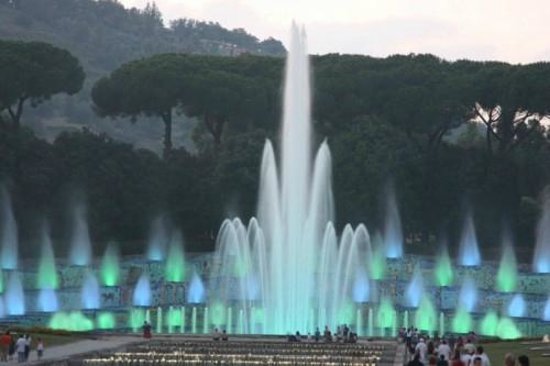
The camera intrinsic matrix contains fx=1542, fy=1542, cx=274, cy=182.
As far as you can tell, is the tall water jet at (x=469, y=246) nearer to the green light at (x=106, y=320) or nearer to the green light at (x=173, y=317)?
the green light at (x=173, y=317)

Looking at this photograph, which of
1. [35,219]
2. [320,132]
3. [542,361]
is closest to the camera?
[542,361]

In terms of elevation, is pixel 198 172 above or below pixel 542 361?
above

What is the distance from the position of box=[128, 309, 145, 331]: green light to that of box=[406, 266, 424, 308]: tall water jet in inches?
493

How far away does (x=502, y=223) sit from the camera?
7912cm

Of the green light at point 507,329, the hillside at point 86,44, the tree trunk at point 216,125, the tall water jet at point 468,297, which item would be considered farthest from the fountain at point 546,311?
the hillside at point 86,44

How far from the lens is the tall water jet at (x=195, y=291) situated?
72.1 m

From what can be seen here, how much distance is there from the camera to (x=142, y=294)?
71.8 meters

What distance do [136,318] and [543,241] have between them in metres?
21.3

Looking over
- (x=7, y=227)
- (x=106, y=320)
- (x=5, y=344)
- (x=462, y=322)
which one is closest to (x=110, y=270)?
(x=7, y=227)

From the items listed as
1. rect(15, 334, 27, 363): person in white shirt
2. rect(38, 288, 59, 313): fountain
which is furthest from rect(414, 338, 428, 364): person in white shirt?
rect(38, 288, 59, 313): fountain

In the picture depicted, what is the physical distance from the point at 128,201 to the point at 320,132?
38.4ft

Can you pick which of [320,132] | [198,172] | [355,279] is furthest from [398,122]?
[355,279]

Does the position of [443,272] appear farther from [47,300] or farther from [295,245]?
[47,300]

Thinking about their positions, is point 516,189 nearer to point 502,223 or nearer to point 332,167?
point 502,223
